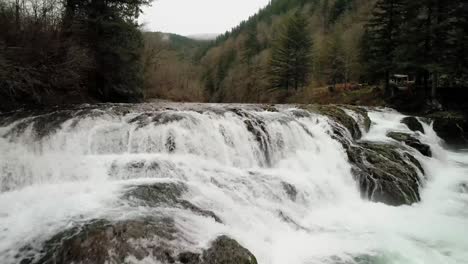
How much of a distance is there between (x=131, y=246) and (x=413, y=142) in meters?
12.3

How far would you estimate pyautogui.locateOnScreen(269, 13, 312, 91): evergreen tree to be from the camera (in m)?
38.2

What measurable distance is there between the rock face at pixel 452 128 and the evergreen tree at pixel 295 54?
74.0 feet

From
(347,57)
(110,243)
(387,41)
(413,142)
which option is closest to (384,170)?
(413,142)

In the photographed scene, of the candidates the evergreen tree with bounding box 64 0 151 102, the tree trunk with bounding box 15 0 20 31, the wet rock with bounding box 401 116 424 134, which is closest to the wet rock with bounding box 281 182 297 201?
the tree trunk with bounding box 15 0 20 31

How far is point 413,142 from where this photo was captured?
13070 mm

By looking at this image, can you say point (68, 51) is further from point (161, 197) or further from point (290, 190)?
→ point (290, 190)

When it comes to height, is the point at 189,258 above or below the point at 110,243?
below

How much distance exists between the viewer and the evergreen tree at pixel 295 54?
38250 mm

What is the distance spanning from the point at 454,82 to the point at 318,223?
787 inches

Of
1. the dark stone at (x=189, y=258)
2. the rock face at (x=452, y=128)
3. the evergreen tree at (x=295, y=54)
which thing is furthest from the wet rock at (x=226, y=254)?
the evergreen tree at (x=295, y=54)

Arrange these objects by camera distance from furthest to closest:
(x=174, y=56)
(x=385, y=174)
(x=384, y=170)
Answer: (x=174, y=56) → (x=384, y=170) → (x=385, y=174)

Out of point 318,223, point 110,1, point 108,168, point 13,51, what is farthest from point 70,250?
point 110,1

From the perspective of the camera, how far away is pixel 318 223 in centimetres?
723

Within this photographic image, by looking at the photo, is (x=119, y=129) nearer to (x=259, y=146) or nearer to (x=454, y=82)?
(x=259, y=146)
